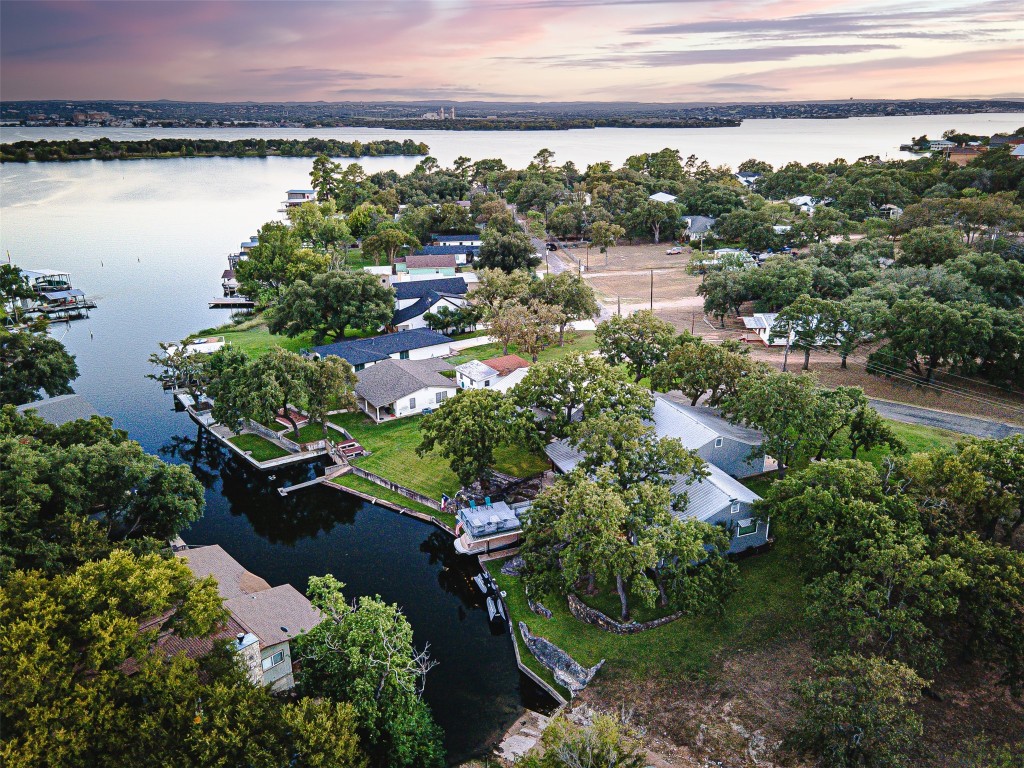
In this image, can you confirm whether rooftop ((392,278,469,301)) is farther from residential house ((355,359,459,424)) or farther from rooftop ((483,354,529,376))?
residential house ((355,359,459,424))

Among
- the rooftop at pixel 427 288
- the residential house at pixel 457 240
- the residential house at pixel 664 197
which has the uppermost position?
the residential house at pixel 664 197

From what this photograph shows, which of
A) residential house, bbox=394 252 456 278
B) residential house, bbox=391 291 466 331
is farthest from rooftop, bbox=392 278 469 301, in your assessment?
residential house, bbox=394 252 456 278

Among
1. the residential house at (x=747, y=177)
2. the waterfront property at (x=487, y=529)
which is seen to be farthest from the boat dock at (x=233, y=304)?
the residential house at (x=747, y=177)

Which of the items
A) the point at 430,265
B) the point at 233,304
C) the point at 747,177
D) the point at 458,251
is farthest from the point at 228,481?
the point at 747,177

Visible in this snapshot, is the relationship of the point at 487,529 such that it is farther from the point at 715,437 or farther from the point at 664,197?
the point at 664,197

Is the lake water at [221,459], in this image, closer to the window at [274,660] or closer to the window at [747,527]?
the window at [274,660]
